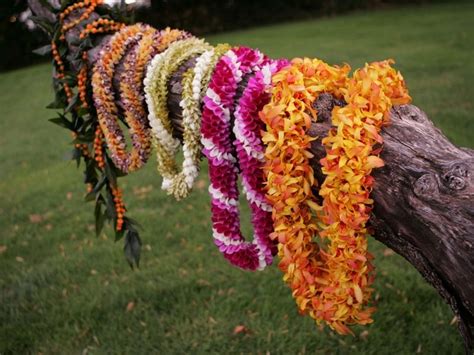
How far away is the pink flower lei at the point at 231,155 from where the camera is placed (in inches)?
64.5

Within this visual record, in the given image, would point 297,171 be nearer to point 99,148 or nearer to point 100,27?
point 100,27

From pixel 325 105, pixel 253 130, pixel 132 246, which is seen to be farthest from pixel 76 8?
pixel 325 105

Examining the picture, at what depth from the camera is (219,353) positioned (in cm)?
305

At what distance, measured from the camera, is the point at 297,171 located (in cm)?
147

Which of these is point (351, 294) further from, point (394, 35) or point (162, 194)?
point (394, 35)

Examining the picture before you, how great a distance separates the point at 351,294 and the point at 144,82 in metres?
1.00

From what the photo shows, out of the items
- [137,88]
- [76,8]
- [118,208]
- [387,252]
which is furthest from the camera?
[387,252]

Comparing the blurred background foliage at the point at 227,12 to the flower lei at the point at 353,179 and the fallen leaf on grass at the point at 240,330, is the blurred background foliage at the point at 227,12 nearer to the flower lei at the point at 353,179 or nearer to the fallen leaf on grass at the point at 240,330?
the fallen leaf on grass at the point at 240,330

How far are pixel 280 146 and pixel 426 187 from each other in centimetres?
39

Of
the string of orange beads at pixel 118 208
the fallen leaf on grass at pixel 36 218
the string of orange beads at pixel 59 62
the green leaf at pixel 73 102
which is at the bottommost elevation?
the fallen leaf on grass at pixel 36 218

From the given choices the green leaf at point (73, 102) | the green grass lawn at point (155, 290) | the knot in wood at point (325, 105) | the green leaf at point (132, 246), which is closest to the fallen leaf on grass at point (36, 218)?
the green grass lawn at point (155, 290)

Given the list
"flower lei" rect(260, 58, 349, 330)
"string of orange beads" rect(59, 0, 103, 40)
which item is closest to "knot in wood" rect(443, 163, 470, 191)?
"flower lei" rect(260, 58, 349, 330)

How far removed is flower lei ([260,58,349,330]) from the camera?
4.78 feet

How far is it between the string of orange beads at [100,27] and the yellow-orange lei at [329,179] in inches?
42.2
